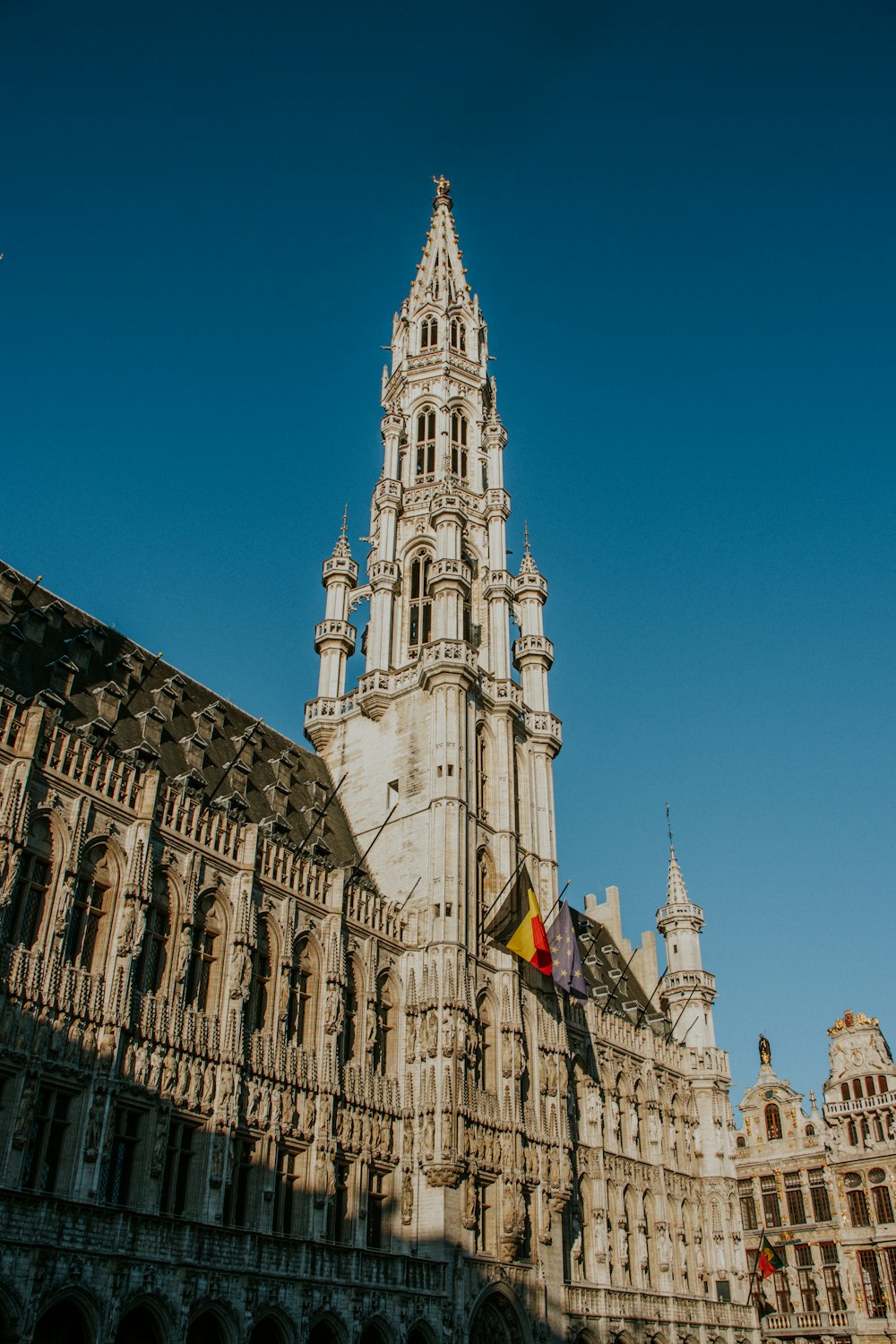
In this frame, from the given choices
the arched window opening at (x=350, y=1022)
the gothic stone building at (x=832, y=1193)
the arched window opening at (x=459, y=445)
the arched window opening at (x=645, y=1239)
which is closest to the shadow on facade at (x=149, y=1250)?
the arched window opening at (x=350, y=1022)

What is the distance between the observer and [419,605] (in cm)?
5591

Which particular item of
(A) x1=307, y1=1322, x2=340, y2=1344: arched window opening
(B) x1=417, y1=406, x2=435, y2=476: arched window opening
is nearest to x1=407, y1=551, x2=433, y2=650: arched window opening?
(B) x1=417, y1=406, x2=435, y2=476: arched window opening

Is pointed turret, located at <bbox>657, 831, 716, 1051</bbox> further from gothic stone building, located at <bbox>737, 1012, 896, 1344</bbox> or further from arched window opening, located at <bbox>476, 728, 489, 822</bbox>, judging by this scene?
arched window opening, located at <bbox>476, 728, 489, 822</bbox>

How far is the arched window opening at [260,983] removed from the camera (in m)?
35.9

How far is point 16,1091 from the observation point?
2780 cm

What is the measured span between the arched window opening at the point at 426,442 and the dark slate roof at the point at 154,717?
18725 millimetres

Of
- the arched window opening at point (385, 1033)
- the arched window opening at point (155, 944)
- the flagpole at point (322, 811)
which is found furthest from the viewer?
the flagpole at point (322, 811)

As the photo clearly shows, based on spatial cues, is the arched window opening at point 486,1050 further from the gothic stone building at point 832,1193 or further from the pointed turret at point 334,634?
the gothic stone building at point 832,1193

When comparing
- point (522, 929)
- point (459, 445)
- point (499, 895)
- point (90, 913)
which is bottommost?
point (90, 913)

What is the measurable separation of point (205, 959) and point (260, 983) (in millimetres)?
2319

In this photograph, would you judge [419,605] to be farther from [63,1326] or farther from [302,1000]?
[63,1326]

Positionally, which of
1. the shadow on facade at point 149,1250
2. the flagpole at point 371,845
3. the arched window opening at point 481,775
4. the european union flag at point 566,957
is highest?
the arched window opening at point 481,775

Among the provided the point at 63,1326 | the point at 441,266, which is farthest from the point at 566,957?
the point at 441,266

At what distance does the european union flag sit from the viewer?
43.6 metres
